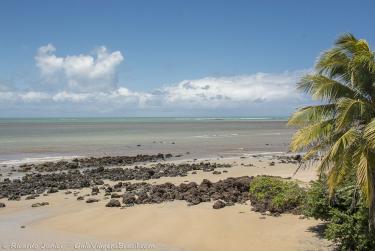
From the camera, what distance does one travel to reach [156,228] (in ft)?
44.9

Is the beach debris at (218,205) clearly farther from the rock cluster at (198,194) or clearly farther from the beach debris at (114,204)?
the beach debris at (114,204)

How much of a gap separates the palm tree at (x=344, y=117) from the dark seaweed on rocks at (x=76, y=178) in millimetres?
13635

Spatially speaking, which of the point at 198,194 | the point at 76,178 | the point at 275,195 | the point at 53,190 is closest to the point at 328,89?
the point at 275,195

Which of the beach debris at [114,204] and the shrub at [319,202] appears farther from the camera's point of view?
the beach debris at [114,204]

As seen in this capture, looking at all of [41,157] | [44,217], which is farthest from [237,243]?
[41,157]

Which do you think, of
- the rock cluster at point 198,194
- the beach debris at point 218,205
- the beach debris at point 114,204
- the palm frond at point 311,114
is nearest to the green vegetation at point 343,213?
the palm frond at point 311,114

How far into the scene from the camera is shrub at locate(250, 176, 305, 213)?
13977mm

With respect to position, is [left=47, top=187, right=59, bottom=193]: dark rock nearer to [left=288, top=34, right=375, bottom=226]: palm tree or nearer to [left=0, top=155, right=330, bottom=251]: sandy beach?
[left=0, top=155, right=330, bottom=251]: sandy beach

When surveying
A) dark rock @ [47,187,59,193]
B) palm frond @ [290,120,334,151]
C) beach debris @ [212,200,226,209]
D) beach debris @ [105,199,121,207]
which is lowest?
dark rock @ [47,187,59,193]

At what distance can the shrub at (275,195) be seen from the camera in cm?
1398

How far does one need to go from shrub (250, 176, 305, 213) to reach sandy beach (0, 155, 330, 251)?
0.34m

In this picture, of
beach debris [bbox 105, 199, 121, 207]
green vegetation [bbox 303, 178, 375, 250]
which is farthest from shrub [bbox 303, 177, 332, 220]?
beach debris [bbox 105, 199, 121, 207]

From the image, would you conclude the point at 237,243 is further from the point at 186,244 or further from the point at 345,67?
the point at 345,67

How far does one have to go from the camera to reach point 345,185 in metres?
10.8
